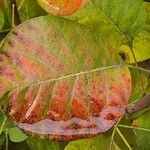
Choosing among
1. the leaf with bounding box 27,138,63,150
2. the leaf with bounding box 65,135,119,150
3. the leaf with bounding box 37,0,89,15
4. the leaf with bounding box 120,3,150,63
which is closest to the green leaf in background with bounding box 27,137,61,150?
the leaf with bounding box 27,138,63,150

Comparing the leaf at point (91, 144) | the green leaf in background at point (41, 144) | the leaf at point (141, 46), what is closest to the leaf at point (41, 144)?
the green leaf in background at point (41, 144)

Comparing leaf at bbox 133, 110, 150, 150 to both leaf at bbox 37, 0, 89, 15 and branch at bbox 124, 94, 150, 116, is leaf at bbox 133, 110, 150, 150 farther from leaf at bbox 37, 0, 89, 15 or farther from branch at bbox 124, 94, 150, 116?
leaf at bbox 37, 0, 89, 15

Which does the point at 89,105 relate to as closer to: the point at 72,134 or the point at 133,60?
the point at 72,134

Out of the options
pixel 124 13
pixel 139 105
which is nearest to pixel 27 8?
pixel 124 13

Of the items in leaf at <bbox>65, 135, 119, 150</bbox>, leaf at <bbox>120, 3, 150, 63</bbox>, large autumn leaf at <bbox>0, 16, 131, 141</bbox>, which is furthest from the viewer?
leaf at <bbox>120, 3, 150, 63</bbox>

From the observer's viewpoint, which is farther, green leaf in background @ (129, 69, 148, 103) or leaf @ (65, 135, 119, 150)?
green leaf in background @ (129, 69, 148, 103)

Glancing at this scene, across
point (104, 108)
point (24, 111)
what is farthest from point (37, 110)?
point (104, 108)

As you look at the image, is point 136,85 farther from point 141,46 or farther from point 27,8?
point 27,8
